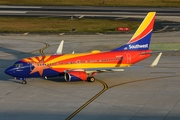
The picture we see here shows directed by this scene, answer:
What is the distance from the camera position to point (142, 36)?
66.8 metres

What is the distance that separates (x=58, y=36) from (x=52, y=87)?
44369 millimetres

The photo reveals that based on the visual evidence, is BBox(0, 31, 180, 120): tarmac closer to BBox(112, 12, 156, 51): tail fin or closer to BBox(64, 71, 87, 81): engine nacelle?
BBox(64, 71, 87, 81): engine nacelle

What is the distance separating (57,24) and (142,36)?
53.7 m

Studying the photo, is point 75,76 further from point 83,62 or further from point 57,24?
point 57,24

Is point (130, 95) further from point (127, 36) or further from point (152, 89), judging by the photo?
point (127, 36)

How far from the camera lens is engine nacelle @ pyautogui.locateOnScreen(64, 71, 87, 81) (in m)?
61.5

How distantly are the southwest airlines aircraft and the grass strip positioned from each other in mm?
44234

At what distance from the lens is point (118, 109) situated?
51.4 metres

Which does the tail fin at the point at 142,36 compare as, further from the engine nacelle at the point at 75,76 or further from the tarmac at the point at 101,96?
the engine nacelle at the point at 75,76

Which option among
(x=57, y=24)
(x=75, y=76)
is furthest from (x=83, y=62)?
(x=57, y=24)

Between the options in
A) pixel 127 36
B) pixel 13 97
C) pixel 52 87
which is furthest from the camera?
pixel 127 36

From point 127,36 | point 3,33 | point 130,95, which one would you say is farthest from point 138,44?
point 3,33

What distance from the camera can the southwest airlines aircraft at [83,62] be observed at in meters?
61.8

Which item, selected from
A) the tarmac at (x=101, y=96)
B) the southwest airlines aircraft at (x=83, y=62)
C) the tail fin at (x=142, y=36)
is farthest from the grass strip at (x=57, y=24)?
the southwest airlines aircraft at (x=83, y=62)
